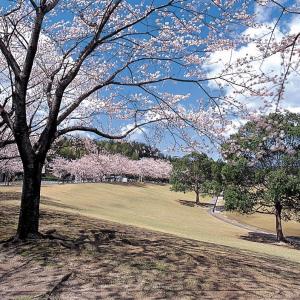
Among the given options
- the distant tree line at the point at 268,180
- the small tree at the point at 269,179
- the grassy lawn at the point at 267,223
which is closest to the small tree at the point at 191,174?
the grassy lawn at the point at 267,223

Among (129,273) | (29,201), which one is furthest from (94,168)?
(129,273)

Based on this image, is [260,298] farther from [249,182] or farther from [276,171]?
[249,182]

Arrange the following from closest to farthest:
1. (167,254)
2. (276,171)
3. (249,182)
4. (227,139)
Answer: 1. (167,254)
2. (227,139)
3. (276,171)
4. (249,182)

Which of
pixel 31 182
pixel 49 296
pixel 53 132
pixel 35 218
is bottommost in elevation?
pixel 49 296

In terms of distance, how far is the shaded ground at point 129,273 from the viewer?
6.16m

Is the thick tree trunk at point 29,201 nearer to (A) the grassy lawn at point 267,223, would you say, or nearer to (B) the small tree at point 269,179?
(B) the small tree at point 269,179

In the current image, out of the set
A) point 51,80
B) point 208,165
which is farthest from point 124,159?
point 51,80

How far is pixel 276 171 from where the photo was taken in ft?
86.0

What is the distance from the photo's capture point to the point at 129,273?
704 cm

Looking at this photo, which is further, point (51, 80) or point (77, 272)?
point (51, 80)

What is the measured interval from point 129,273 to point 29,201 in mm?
3427

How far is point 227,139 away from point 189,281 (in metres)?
4.54

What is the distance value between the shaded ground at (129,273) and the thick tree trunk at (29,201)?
17.2 inches

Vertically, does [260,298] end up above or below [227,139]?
below
